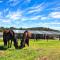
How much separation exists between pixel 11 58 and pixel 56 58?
3.95 m

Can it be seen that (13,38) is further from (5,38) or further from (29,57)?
(29,57)

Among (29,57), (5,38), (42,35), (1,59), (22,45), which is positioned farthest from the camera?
(42,35)

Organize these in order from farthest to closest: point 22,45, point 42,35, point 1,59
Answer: point 42,35
point 22,45
point 1,59

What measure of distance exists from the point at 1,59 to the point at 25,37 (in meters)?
9.97

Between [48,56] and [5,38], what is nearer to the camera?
[48,56]

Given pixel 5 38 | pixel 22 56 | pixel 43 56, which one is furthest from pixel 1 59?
pixel 5 38

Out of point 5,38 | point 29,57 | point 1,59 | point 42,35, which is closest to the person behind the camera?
point 1,59

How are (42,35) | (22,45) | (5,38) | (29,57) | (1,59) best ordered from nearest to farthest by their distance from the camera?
(1,59) < (29,57) < (22,45) < (5,38) < (42,35)

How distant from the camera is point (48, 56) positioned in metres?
20.5

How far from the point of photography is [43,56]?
20.4 m

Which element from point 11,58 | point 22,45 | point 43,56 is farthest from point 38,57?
point 22,45

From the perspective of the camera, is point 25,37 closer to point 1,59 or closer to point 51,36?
point 1,59

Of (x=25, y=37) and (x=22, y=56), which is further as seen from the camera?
(x=25, y=37)

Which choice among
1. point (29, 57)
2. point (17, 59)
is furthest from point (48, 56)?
point (17, 59)
